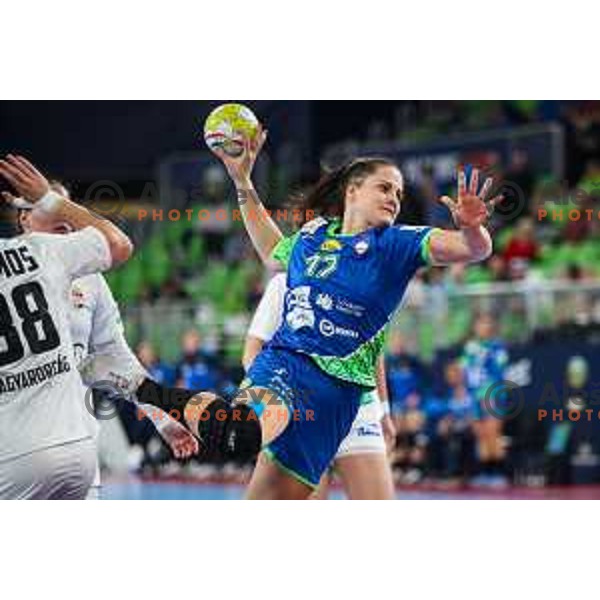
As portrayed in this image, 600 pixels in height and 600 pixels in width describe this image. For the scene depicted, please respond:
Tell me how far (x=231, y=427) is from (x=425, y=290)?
30.3 feet

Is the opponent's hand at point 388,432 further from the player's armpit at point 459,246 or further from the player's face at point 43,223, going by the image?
the player's face at point 43,223

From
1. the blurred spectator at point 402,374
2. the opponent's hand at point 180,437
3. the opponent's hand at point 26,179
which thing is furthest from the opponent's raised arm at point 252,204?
the blurred spectator at point 402,374

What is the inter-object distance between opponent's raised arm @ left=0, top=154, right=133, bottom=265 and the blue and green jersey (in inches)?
46.5

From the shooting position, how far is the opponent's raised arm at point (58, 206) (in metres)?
8.70

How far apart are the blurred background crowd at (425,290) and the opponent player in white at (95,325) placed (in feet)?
11.1

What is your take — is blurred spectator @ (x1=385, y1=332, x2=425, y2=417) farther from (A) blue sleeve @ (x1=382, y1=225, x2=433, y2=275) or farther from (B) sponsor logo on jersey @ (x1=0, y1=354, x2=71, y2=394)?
(B) sponsor logo on jersey @ (x1=0, y1=354, x2=71, y2=394)

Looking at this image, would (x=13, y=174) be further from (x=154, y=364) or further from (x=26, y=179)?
(x=154, y=364)

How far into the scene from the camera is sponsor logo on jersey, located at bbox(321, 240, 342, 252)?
9726 mm

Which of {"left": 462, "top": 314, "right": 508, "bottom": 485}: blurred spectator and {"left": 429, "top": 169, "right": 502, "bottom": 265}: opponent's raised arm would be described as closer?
{"left": 429, "top": 169, "right": 502, "bottom": 265}: opponent's raised arm

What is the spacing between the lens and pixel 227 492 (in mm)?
14781

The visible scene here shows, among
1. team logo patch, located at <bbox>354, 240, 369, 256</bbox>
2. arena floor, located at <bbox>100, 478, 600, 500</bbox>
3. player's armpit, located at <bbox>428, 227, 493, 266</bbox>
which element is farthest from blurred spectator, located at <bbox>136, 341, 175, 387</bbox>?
player's armpit, located at <bbox>428, 227, 493, 266</bbox>

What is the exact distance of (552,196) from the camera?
1975 centimetres

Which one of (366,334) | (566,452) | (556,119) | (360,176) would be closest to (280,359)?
(366,334)

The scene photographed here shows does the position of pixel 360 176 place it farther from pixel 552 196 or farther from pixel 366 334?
pixel 552 196
